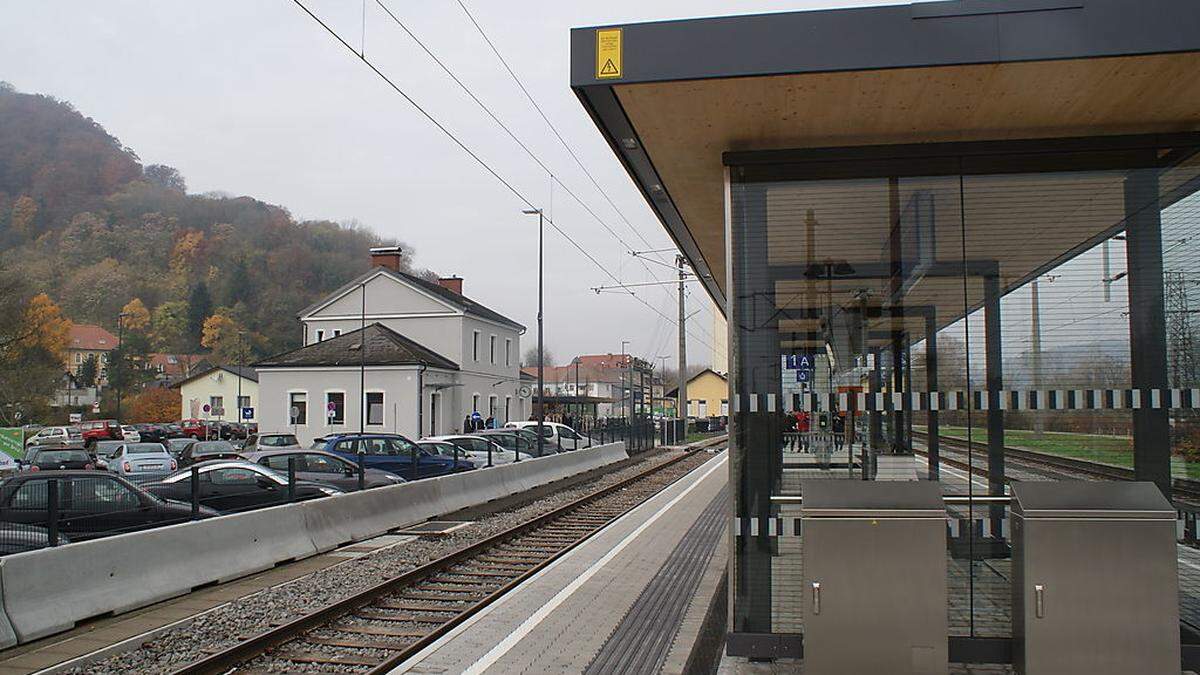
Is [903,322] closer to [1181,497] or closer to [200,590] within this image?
[1181,497]

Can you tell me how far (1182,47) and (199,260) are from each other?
382 feet

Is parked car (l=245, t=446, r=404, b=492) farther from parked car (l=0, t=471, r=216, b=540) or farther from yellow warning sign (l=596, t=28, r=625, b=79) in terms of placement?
yellow warning sign (l=596, t=28, r=625, b=79)

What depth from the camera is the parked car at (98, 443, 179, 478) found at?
33156mm

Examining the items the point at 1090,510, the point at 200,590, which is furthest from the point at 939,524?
the point at 200,590

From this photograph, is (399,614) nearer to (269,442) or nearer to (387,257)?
(269,442)

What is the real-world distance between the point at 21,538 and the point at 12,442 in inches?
1036

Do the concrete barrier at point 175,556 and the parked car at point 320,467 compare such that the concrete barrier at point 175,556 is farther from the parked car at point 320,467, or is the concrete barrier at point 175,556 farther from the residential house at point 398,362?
the residential house at point 398,362

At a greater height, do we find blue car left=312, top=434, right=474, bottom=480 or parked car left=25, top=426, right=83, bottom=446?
blue car left=312, top=434, right=474, bottom=480

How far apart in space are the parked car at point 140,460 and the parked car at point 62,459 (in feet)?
1.90

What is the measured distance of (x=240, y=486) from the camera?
1552cm

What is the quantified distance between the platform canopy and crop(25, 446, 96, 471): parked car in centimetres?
3170

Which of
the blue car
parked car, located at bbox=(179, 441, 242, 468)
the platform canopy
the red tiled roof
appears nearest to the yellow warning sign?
the platform canopy

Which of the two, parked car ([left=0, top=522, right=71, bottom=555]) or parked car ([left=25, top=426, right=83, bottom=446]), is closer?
parked car ([left=0, top=522, right=71, bottom=555])

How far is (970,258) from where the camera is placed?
6926mm
